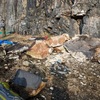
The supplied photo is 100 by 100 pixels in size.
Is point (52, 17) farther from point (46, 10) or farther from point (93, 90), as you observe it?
point (93, 90)

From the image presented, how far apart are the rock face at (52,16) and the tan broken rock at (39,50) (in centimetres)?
149

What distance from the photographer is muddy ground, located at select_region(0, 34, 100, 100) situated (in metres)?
3.53

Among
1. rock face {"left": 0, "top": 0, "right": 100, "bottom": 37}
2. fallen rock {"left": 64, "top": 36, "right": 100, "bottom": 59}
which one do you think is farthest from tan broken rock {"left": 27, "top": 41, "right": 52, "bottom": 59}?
rock face {"left": 0, "top": 0, "right": 100, "bottom": 37}

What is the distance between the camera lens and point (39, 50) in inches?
207

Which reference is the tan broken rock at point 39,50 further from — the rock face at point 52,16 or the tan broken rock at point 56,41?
the rock face at point 52,16

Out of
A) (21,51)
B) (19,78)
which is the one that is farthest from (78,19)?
A: (19,78)

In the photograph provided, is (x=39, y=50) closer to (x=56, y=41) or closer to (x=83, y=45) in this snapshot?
(x=56, y=41)

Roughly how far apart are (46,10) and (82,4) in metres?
1.48

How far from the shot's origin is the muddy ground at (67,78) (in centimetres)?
353

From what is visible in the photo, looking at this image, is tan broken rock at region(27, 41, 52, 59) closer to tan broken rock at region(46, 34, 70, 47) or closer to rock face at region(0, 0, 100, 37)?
tan broken rock at region(46, 34, 70, 47)

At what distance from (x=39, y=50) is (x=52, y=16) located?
2068 mm

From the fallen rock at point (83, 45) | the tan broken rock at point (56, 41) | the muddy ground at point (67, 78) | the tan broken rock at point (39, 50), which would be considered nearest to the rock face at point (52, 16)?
the fallen rock at point (83, 45)

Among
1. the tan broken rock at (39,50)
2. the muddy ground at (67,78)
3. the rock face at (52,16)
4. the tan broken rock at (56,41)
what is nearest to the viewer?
the muddy ground at (67,78)

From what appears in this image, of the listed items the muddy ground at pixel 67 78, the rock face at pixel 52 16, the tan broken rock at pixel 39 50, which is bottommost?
the muddy ground at pixel 67 78
